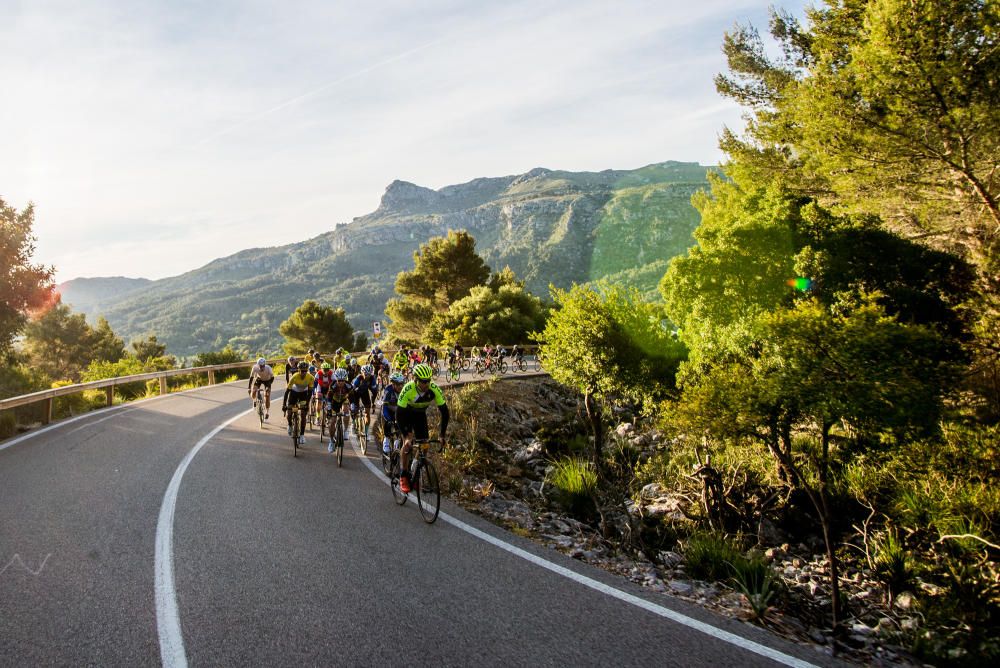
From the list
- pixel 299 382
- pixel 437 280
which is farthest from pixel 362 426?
pixel 437 280

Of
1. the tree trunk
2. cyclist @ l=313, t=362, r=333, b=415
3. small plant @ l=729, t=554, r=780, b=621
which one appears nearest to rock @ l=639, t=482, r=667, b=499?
the tree trunk

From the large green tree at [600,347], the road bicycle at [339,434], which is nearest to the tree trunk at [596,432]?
the large green tree at [600,347]

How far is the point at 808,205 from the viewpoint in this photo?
2356 cm

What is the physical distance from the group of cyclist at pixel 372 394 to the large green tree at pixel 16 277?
23.0 metres

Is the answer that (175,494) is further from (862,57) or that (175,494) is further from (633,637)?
(862,57)

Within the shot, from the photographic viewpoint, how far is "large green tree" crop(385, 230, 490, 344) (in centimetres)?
5769

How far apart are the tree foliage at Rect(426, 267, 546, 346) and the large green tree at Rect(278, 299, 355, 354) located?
15.8 metres

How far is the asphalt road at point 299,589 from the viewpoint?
12.9ft

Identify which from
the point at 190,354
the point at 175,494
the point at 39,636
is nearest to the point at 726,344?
the point at 175,494

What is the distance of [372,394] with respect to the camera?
1228cm

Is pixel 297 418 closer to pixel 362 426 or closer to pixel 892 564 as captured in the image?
pixel 362 426

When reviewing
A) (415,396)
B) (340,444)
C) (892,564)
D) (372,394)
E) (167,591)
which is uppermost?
(415,396)

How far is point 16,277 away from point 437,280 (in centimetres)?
3543

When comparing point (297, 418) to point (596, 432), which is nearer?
point (297, 418)
